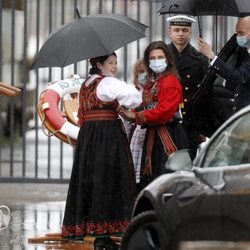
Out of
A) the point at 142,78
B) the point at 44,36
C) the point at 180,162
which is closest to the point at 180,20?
the point at 142,78

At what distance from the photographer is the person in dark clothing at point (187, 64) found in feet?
39.2

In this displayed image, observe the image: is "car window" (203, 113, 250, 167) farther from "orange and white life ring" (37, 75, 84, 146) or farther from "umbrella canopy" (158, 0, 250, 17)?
"orange and white life ring" (37, 75, 84, 146)

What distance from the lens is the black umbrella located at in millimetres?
11375

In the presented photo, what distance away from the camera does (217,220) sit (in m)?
7.74

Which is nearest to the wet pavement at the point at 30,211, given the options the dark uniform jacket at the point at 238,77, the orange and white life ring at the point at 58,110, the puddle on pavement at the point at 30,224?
the puddle on pavement at the point at 30,224

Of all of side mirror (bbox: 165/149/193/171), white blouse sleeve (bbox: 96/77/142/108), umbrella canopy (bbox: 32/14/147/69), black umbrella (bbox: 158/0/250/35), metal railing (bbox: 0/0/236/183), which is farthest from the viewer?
metal railing (bbox: 0/0/236/183)

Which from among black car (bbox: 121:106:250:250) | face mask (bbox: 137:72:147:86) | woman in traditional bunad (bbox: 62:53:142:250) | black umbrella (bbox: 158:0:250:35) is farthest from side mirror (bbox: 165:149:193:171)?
black umbrella (bbox: 158:0:250:35)

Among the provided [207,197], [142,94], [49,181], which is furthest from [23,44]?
[207,197]

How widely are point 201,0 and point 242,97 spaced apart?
115 cm

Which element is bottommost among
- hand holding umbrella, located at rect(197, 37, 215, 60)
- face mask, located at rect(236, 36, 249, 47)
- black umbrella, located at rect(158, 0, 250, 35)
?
hand holding umbrella, located at rect(197, 37, 215, 60)

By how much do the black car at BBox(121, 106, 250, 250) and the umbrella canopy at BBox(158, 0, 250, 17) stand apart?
3.00 meters

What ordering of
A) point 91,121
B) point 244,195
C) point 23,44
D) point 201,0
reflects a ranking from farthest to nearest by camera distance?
point 23,44 < point 201,0 < point 91,121 < point 244,195

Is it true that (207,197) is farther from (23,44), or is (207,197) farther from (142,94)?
(23,44)

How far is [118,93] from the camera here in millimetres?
10438
